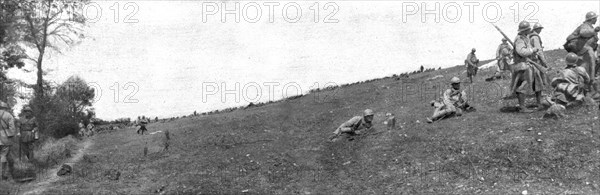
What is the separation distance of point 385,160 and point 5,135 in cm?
1062

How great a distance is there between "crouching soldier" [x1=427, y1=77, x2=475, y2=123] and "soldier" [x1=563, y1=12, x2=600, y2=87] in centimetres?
357

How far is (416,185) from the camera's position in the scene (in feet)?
36.2

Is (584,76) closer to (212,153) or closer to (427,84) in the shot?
(212,153)

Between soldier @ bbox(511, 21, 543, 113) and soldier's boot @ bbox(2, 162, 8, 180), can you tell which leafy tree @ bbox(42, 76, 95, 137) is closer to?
soldier's boot @ bbox(2, 162, 8, 180)

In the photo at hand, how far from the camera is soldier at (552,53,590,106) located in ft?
45.5

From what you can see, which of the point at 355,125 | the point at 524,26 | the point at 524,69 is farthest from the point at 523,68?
the point at 355,125

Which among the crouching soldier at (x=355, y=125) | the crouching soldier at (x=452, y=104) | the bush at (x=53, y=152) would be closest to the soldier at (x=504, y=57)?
the crouching soldier at (x=452, y=104)

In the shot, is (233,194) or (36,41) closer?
(233,194)

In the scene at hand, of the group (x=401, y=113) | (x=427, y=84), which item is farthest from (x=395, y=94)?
(x=401, y=113)

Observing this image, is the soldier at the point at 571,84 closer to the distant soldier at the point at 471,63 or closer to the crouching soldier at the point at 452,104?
the crouching soldier at the point at 452,104

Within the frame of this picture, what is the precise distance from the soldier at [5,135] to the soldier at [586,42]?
16.9 metres

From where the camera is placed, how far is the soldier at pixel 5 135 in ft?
42.8

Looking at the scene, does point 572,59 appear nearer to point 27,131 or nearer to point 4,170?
point 4,170

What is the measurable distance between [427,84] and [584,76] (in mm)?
13812
